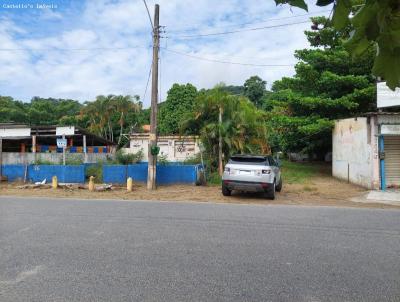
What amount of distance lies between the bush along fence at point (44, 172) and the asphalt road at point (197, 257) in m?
9.49

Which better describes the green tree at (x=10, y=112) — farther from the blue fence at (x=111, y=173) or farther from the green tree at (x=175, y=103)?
the blue fence at (x=111, y=173)

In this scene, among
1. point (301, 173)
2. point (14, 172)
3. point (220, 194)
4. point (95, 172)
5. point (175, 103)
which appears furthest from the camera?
point (175, 103)

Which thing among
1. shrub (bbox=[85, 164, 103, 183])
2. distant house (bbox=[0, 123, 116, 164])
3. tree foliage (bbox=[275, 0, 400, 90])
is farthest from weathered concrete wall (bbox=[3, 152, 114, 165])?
tree foliage (bbox=[275, 0, 400, 90])

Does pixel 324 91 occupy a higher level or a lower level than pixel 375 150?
higher

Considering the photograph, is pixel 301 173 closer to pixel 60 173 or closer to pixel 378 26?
pixel 60 173

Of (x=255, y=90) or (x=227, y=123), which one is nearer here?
(x=227, y=123)

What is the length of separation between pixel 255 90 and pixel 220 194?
34.5m

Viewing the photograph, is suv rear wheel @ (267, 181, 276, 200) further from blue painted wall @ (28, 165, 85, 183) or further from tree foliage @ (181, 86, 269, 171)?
blue painted wall @ (28, 165, 85, 183)

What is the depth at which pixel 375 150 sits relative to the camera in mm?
15570

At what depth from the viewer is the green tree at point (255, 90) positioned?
156ft

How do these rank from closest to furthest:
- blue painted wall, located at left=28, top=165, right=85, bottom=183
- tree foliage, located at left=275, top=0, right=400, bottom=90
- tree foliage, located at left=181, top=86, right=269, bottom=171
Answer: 1. tree foliage, located at left=275, top=0, right=400, bottom=90
2. tree foliage, located at left=181, top=86, right=269, bottom=171
3. blue painted wall, located at left=28, top=165, right=85, bottom=183

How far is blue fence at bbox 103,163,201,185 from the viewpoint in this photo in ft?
60.6

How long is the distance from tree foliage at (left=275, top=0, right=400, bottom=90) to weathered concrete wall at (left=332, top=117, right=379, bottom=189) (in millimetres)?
15461

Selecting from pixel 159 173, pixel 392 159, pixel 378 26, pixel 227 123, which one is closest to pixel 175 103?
pixel 227 123
